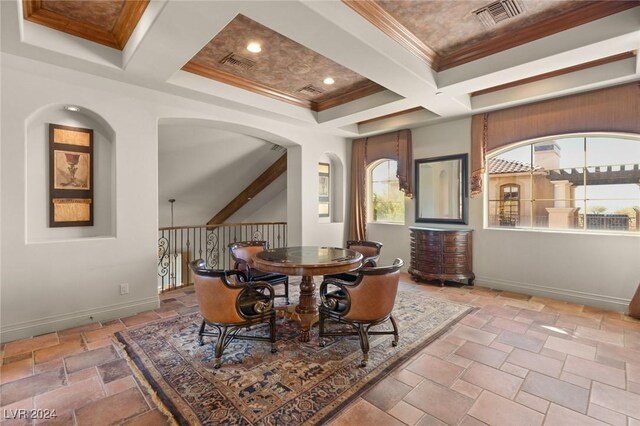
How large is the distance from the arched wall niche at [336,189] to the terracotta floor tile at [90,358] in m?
4.29

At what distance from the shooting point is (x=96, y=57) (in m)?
2.95

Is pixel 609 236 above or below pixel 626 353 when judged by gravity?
above

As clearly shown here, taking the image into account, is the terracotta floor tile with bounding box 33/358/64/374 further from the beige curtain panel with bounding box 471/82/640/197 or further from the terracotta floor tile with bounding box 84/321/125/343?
the beige curtain panel with bounding box 471/82/640/197

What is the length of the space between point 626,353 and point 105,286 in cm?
531

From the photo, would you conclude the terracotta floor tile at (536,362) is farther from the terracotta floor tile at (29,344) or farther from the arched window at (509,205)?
the terracotta floor tile at (29,344)

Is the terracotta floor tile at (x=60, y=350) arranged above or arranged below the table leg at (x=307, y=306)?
below

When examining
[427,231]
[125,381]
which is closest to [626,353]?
[427,231]

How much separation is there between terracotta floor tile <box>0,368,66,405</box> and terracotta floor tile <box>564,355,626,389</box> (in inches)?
158

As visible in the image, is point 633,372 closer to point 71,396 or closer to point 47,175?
point 71,396

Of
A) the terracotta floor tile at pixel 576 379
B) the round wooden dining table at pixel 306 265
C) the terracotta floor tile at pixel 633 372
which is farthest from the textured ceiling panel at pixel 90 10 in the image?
the terracotta floor tile at pixel 633 372

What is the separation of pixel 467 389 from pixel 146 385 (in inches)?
92.8

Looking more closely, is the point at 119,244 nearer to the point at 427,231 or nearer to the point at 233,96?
the point at 233,96

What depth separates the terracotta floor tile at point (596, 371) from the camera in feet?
7.39

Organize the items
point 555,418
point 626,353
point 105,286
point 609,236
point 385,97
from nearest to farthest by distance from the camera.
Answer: point 555,418, point 626,353, point 105,286, point 609,236, point 385,97
